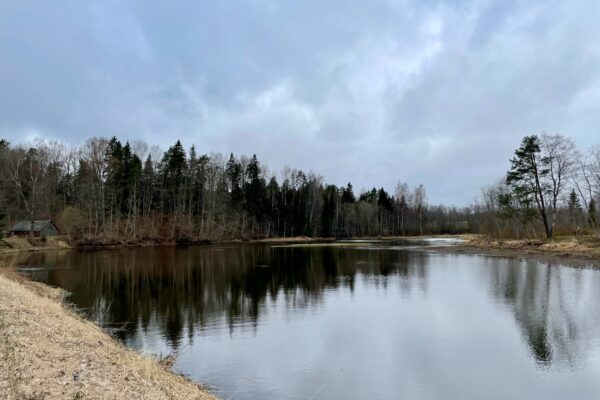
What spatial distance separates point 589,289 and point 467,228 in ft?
419

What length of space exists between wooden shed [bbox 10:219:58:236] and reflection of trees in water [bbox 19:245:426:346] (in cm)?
3008

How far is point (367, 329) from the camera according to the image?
17.4 meters

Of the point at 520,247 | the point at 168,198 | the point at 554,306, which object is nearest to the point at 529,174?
the point at 520,247

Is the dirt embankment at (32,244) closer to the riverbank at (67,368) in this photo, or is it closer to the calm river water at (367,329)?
the calm river water at (367,329)

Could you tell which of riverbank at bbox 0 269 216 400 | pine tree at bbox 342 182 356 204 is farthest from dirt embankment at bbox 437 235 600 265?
pine tree at bbox 342 182 356 204

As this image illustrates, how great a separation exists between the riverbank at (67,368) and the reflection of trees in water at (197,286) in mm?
4628

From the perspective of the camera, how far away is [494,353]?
13.8m

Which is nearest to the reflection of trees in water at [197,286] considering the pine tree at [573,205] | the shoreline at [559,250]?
the shoreline at [559,250]

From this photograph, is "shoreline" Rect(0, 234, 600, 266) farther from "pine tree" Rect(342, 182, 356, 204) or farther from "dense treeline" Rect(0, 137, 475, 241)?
"pine tree" Rect(342, 182, 356, 204)

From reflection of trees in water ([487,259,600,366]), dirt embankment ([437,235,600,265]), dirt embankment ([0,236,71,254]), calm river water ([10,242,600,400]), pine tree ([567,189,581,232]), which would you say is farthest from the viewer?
pine tree ([567,189,581,232])

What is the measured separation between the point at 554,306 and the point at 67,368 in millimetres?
20102

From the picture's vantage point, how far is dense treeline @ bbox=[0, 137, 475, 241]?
7231cm

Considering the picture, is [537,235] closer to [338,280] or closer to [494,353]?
[338,280]

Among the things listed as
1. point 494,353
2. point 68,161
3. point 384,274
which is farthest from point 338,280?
point 68,161
